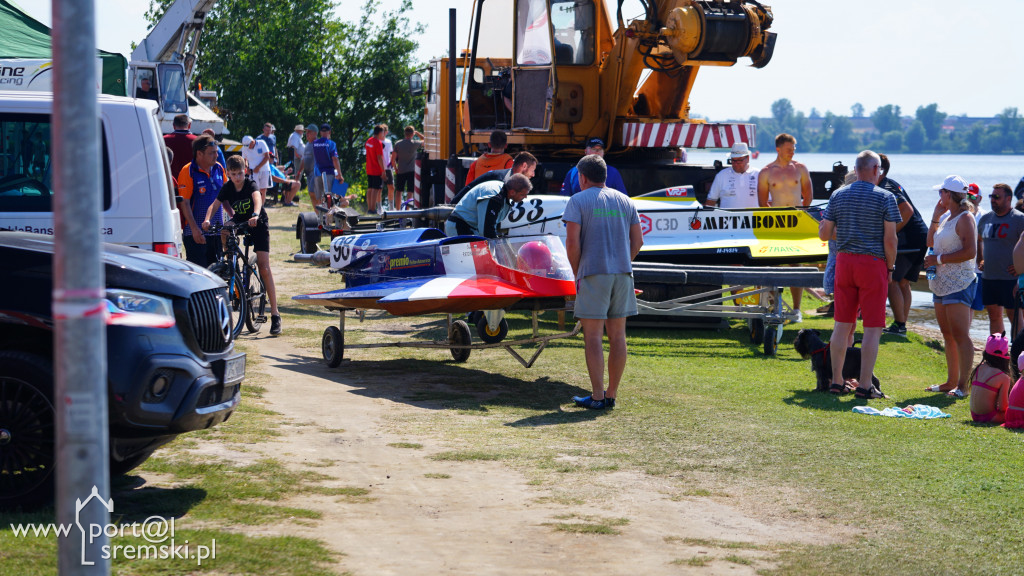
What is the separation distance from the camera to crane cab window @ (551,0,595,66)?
566 inches

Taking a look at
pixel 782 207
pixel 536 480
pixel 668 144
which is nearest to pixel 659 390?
pixel 536 480

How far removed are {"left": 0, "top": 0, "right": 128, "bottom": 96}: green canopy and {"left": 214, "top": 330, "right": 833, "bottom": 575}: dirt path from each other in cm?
821

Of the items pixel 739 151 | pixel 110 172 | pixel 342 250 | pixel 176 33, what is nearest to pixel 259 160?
pixel 176 33

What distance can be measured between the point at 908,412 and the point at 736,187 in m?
4.86

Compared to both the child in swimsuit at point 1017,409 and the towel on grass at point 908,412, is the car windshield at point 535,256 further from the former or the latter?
the child in swimsuit at point 1017,409

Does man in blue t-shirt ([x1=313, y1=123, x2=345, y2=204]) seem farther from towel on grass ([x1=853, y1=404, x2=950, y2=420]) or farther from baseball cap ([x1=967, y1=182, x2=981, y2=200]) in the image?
towel on grass ([x1=853, y1=404, x2=950, y2=420])

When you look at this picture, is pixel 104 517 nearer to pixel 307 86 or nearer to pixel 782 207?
pixel 782 207

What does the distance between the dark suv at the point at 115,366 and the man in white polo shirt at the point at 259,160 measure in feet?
52.6

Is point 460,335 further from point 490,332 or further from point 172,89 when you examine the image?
point 172,89

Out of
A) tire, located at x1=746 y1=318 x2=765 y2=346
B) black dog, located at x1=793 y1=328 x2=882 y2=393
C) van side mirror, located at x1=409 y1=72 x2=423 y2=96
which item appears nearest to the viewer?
black dog, located at x1=793 y1=328 x2=882 y2=393

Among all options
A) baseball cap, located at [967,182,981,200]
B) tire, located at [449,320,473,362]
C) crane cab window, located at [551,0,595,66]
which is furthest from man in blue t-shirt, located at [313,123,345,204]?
baseball cap, located at [967,182,981,200]

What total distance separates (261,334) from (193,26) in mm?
20041

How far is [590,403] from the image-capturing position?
8.16 m

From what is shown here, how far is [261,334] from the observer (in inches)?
446
